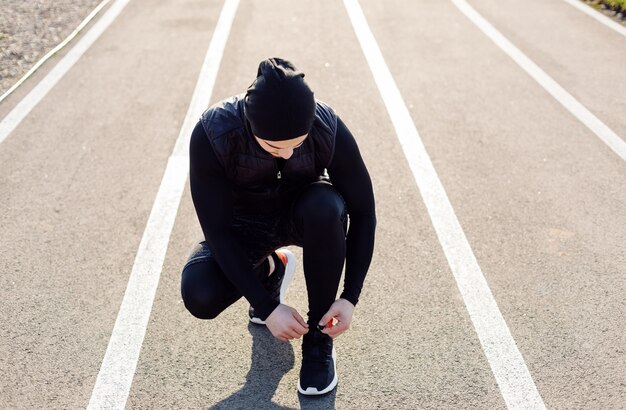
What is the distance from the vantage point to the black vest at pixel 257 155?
3.28 metres

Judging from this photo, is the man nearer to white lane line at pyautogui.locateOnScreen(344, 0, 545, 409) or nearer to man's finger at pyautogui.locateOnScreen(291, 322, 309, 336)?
man's finger at pyautogui.locateOnScreen(291, 322, 309, 336)

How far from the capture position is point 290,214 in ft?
11.5

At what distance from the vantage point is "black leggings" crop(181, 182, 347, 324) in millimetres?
3297

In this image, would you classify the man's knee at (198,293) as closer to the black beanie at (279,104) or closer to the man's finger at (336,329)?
the man's finger at (336,329)

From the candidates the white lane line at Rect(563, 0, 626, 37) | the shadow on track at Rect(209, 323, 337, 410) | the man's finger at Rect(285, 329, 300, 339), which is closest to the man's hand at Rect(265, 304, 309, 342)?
the man's finger at Rect(285, 329, 300, 339)

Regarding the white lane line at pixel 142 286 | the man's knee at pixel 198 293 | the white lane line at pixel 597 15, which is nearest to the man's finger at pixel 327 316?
the man's knee at pixel 198 293

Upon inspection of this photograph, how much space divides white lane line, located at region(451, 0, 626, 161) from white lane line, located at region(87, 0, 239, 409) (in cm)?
304

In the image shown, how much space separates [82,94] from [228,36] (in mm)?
2020

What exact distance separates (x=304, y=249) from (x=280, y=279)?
66 cm

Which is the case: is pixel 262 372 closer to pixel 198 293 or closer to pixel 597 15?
pixel 198 293

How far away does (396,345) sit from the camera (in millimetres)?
3744

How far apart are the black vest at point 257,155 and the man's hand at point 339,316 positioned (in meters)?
0.56

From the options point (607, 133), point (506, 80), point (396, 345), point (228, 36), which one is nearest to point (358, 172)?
point (396, 345)

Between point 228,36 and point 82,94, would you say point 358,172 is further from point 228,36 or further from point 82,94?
point 228,36
